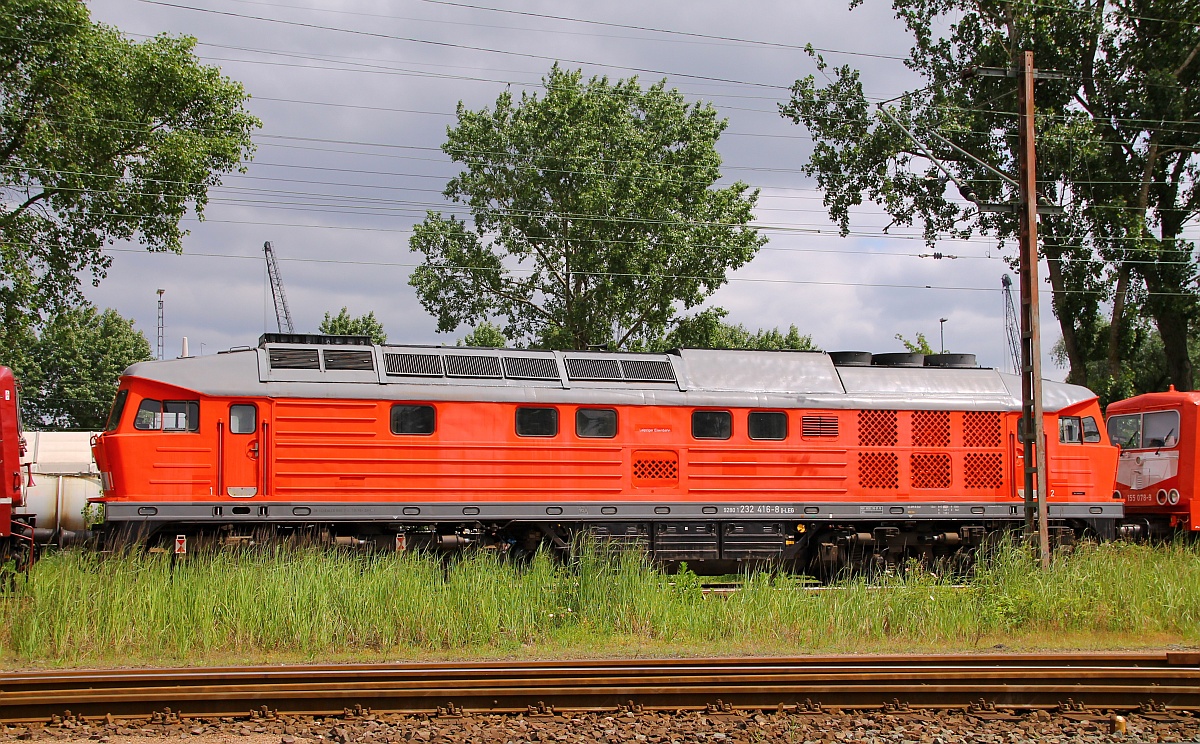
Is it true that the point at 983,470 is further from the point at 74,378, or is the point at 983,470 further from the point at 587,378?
the point at 74,378

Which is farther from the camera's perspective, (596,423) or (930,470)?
(930,470)

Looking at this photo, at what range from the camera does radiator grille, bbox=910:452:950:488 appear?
17.7 metres

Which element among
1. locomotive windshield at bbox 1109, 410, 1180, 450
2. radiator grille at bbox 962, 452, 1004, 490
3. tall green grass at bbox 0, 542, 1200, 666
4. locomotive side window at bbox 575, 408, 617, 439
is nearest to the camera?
tall green grass at bbox 0, 542, 1200, 666

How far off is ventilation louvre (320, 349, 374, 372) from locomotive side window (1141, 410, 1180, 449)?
16646 millimetres

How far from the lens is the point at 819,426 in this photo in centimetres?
→ 1741

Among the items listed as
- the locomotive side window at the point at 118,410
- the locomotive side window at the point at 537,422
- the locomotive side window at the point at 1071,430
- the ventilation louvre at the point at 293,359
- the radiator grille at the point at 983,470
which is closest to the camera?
the locomotive side window at the point at 118,410

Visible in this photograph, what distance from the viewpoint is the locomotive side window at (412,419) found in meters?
15.9

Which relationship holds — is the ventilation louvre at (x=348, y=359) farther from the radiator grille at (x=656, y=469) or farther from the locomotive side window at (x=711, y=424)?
the locomotive side window at (x=711, y=424)

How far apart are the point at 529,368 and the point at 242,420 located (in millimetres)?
4786

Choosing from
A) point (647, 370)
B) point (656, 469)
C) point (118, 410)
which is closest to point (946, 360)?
point (647, 370)

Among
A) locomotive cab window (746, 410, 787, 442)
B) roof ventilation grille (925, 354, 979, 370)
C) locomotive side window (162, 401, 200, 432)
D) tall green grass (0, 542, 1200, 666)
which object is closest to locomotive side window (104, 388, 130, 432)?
locomotive side window (162, 401, 200, 432)

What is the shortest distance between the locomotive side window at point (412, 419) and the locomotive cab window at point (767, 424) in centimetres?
563

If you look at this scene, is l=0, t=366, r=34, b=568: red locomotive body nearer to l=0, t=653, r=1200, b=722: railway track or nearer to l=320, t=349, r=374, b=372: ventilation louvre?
l=320, t=349, r=374, b=372: ventilation louvre

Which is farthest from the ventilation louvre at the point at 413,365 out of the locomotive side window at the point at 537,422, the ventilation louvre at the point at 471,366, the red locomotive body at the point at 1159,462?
the red locomotive body at the point at 1159,462
